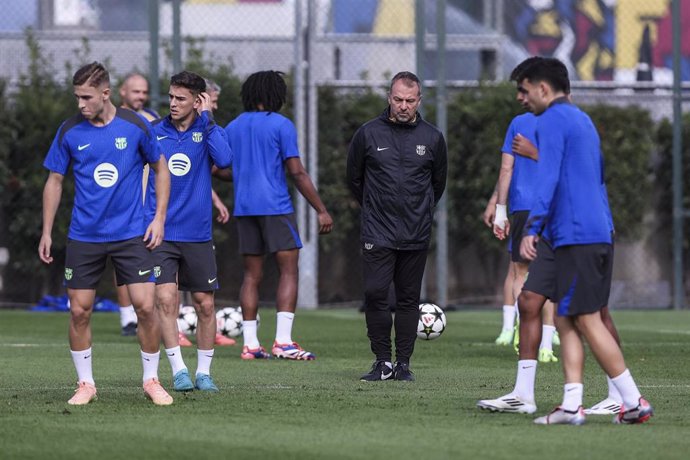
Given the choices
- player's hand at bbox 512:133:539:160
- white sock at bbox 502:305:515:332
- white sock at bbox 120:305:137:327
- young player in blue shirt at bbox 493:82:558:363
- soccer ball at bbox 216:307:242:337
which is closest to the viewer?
player's hand at bbox 512:133:539:160

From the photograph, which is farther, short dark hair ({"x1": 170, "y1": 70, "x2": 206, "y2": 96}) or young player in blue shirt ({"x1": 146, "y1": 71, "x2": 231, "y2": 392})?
young player in blue shirt ({"x1": 146, "y1": 71, "x2": 231, "y2": 392})

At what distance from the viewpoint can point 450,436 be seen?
6.24 m

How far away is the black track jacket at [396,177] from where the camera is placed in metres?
9.33

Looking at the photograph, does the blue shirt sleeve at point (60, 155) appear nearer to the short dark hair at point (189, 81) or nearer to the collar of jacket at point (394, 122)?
the short dark hair at point (189, 81)

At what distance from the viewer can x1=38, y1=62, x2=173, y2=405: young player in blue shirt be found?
7.55 m

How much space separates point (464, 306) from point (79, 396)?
37.7 ft

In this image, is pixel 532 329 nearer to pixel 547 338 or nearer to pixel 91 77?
pixel 91 77

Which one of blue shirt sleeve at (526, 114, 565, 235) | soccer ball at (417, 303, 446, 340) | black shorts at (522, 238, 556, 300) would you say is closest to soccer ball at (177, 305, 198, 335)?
soccer ball at (417, 303, 446, 340)

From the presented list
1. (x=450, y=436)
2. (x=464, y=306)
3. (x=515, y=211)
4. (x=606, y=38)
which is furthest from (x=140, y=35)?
(x=450, y=436)

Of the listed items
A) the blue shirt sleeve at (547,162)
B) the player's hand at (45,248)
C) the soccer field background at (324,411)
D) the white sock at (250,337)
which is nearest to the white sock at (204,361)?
the soccer field background at (324,411)

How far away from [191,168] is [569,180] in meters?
2.76

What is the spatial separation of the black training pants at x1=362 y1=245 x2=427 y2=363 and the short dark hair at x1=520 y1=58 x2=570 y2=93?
→ 2.71m

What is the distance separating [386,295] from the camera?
30.8 feet

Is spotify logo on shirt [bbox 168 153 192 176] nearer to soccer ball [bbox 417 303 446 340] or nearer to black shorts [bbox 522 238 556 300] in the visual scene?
black shorts [bbox 522 238 556 300]
